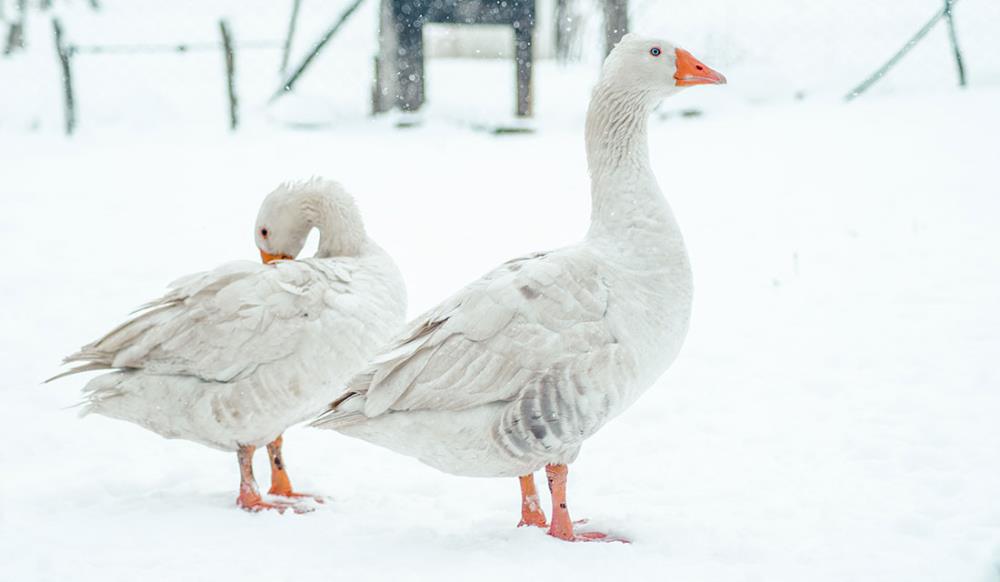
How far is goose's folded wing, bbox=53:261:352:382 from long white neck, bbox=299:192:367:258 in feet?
1.49

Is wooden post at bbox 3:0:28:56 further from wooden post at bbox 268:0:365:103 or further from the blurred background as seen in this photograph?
wooden post at bbox 268:0:365:103

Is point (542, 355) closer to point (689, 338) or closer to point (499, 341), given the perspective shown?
point (499, 341)

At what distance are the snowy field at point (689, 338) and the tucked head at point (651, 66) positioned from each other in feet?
5.77

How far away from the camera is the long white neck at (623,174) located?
144 inches

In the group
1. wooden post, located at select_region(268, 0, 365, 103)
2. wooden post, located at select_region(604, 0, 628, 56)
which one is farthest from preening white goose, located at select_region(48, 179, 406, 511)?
wooden post, located at select_region(268, 0, 365, 103)

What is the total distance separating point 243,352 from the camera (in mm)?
4043

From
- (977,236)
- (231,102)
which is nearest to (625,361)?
(977,236)

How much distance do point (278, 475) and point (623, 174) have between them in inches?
83.9

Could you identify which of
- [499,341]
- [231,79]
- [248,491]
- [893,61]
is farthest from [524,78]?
[499,341]

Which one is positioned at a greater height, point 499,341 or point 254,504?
point 499,341

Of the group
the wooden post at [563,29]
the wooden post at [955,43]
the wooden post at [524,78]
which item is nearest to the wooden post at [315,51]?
the wooden post at [524,78]

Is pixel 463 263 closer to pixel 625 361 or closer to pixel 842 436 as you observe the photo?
pixel 842 436

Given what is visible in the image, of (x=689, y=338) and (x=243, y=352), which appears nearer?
(x=243, y=352)

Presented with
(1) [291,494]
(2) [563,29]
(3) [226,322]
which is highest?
(2) [563,29]
